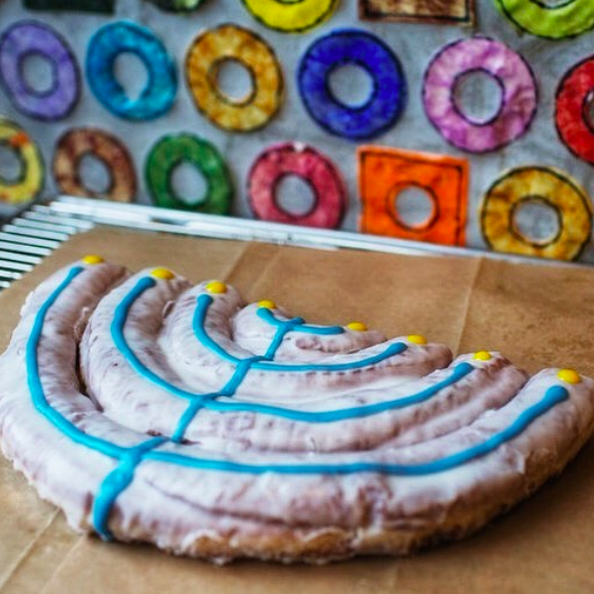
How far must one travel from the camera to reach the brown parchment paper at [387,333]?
1.19 m

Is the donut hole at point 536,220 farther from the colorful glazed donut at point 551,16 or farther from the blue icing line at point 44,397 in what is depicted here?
the blue icing line at point 44,397

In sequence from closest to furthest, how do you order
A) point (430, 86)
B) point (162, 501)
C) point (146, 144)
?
point (162, 501)
point (430, 86)
point (146, 144)

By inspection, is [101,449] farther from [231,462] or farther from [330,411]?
[330,411]

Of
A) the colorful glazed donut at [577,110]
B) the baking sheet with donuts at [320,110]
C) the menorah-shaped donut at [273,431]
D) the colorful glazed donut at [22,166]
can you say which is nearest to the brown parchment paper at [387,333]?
the menorah-shaped donut at [273,431]

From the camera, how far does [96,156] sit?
2.24 meters

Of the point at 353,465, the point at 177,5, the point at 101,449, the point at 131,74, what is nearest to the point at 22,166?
the point at 131,74

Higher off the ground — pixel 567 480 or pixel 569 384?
pixel 569 384

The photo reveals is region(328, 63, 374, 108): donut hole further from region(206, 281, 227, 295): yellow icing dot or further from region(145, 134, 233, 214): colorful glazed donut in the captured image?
region(206, 281, 227, 295): yellow icing dot

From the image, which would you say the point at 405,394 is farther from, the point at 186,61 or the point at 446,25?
the point at 186,61

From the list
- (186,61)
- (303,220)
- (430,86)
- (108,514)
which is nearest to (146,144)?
(186,61)

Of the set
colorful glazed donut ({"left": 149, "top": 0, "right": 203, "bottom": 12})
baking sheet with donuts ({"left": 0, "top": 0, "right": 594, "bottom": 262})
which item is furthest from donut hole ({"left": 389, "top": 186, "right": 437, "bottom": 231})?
colorful glazed donut ({"left": 149, "top": 0, "right": 203, "bottom": 12})

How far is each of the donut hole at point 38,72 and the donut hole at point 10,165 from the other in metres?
0.18

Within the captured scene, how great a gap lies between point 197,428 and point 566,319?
0.74 m

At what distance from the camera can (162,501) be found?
3.95 feet
